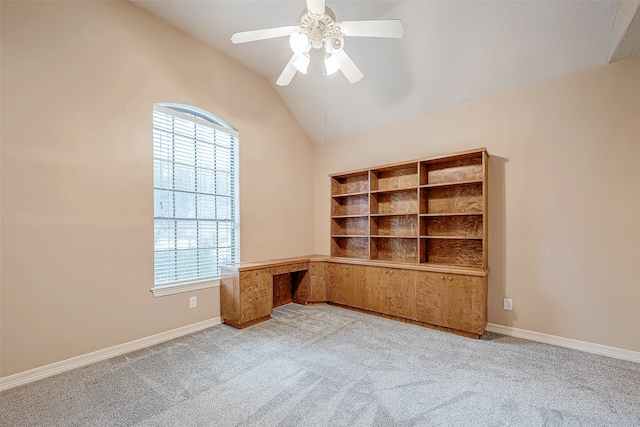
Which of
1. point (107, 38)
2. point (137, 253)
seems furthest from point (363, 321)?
point (107, 38)

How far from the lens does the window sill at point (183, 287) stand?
9.62 feet

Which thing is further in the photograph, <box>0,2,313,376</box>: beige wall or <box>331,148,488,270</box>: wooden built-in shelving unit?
<box>331,148,488,270</box>: wooden built-in shelving unit

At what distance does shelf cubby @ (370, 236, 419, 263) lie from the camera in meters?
3.78

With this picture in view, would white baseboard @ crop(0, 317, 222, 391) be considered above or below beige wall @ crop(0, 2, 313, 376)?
below

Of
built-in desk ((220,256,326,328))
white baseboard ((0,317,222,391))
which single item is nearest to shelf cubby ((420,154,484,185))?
built-in desk ((220,256,326,328))

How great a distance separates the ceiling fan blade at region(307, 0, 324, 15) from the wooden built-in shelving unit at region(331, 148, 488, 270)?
6.87 ft

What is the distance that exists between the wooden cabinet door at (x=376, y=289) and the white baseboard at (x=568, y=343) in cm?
118

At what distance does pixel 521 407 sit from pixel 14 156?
160 inches

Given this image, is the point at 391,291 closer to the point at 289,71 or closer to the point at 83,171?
the point at 289,71

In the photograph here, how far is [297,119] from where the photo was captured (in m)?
4.66

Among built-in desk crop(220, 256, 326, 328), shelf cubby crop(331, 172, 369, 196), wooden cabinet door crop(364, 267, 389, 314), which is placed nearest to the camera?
built-in desk crop(220, 256, 326, 328)

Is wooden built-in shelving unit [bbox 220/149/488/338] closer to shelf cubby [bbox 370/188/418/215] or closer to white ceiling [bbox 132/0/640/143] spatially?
shelf cubby [bbox 370/188/418/215]

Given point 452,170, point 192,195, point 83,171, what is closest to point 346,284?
point 452,170

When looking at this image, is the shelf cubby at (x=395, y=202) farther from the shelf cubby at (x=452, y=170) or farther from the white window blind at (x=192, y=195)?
the white window blind at (x=192, y=195)
